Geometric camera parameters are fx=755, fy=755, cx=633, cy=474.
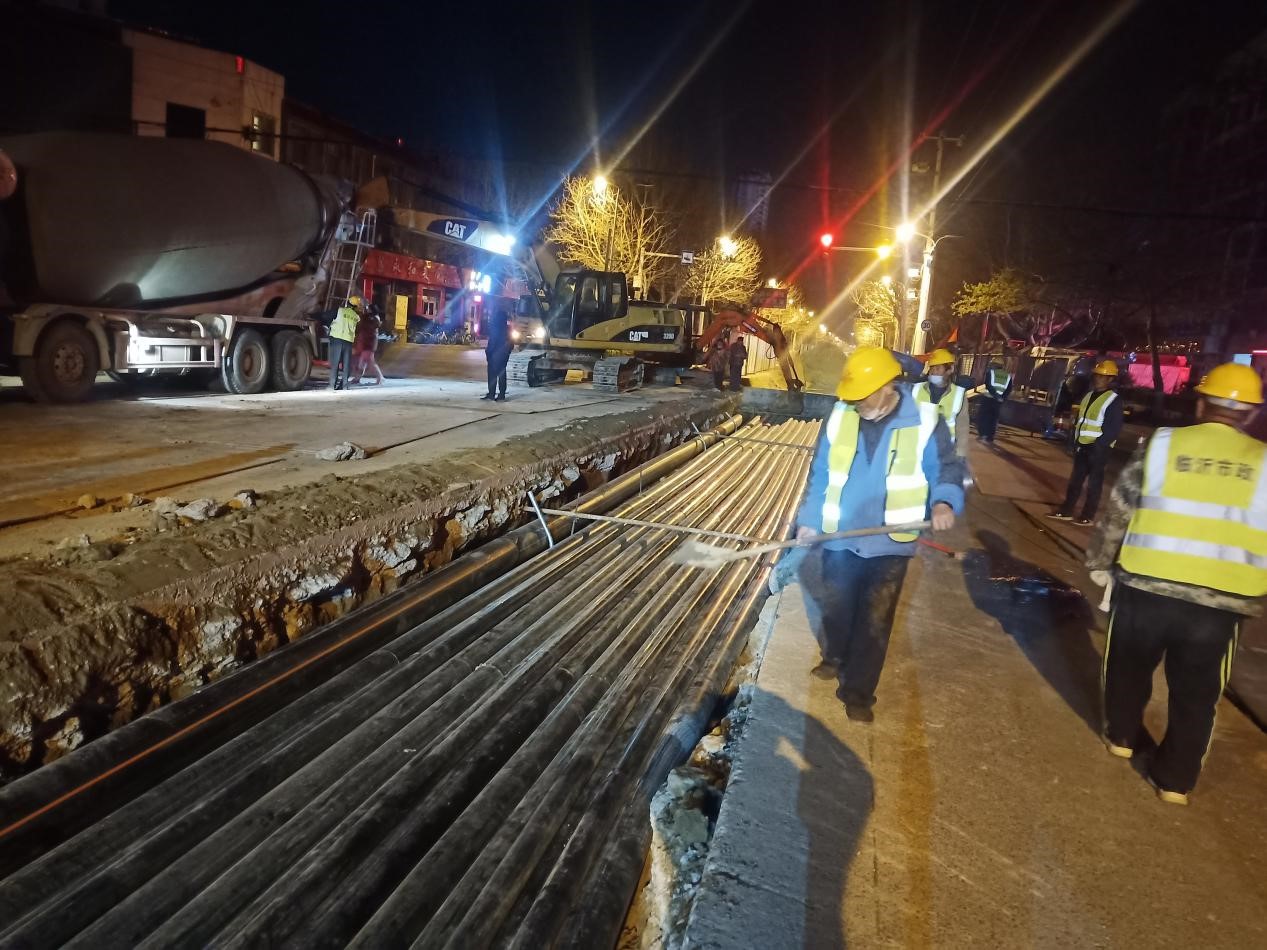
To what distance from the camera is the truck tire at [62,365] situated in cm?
851

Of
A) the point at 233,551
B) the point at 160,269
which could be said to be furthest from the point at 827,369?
the point at 233,551

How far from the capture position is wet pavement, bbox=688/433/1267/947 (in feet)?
7.25

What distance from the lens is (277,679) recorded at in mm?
3430

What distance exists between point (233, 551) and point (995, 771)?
3832 millimetres

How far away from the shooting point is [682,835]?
258cm

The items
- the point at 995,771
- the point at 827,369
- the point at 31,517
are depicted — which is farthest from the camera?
the point at 827,369

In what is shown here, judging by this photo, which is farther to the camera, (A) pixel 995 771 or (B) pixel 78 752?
(A) pixel 995 771

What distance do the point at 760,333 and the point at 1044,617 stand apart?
15.0 metres

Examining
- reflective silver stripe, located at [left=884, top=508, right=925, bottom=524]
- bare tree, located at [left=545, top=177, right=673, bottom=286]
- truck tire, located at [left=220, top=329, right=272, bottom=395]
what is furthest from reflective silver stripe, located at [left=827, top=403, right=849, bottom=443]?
bare tree, located at [left=545, top=177, right=673, bottom=286]

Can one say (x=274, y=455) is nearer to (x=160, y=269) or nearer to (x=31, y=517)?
(x=31, y=517)

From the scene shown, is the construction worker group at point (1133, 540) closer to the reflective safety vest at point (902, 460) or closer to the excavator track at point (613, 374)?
the reflective safety vest at point (902, 460)

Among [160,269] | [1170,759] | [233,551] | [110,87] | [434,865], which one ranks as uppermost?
[110,87]

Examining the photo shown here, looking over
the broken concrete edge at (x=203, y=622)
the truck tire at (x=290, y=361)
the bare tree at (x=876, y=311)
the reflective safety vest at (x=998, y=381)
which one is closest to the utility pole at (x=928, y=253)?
the reflective safety vest at (x=998, y=381)

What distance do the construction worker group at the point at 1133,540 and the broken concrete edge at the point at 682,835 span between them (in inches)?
26.1
